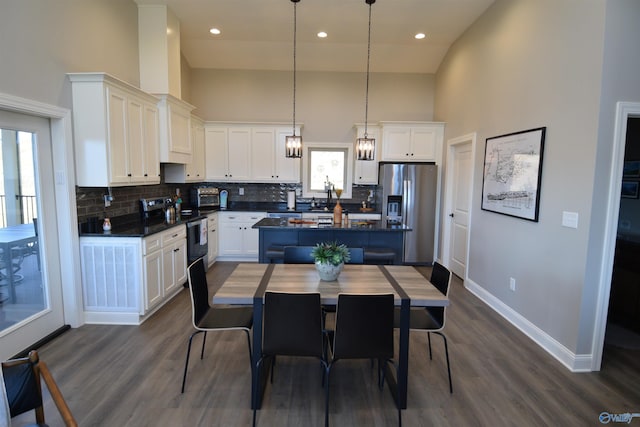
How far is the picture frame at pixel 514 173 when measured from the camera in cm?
319

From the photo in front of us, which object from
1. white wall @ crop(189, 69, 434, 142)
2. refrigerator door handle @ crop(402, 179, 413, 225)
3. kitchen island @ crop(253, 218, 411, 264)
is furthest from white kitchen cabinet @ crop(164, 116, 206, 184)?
refrigerator door handle @ crop(402, 179, 413, 225)

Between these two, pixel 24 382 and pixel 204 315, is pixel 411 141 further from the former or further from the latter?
pixel 24 382

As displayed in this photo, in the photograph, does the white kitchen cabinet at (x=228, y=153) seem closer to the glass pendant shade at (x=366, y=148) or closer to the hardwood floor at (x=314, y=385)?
the glass pendant shade at (x=366, y=148)

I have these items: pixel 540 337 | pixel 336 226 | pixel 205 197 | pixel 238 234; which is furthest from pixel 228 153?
pixel 540 337

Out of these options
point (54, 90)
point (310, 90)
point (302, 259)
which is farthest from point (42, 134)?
point (310, 90)

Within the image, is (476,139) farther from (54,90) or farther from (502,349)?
(54,90)

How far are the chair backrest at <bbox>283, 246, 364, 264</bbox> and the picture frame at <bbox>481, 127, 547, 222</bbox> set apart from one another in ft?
5.69

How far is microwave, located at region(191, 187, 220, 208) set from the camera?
5.77m

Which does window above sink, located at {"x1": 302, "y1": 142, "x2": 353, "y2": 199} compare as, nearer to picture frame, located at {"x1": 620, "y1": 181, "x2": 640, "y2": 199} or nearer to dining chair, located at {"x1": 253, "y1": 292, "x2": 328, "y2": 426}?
picture frame, located at {"x1": 620, "y1": 181, "x2": 640, "y2": 199}

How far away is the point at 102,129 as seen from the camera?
3219 millimetres

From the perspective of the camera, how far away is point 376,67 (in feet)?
19.6

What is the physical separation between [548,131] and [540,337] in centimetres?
190

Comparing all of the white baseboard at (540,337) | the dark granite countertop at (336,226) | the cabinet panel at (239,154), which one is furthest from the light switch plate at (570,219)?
the cabinet panel at (239,154)

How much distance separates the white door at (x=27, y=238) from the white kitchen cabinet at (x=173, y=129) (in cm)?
139
